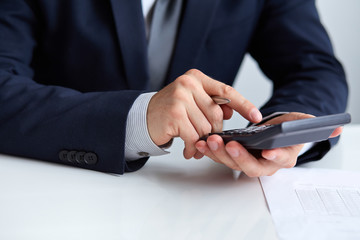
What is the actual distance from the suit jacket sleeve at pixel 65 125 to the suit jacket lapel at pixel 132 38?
0.89 feet

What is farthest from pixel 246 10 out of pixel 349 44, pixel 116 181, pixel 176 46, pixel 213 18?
pixel 349 44

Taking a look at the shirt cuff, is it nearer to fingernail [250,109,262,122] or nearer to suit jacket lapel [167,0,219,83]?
fingernail [250,109,262,122]

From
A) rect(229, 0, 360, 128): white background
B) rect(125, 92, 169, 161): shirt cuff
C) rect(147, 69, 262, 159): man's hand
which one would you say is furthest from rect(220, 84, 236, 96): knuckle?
rect(229, 0, 360, 128): white background

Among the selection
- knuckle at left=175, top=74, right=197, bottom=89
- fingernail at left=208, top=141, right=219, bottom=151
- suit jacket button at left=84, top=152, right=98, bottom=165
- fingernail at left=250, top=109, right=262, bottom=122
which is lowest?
suit jacket button at left=84, top=152, right=98, bottom=165

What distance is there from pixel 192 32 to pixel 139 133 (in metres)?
0.44

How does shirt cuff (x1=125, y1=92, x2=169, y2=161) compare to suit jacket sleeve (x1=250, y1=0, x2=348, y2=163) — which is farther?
suit jacket sleeve (x1=250, y1=0, x2=348, y2=163)

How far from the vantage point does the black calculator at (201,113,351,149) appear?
0.45m

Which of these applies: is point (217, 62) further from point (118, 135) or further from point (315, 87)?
point (118, 135)

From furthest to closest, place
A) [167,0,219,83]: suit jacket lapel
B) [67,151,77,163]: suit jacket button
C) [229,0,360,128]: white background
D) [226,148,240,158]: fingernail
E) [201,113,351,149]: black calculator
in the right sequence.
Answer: [229,0,360,128]: white background, [167,0,219,83]: suit jacket lapel, [67,151,77,163]: suit jacket button, [226,148,240,158]: fingernail, [201,113,351,149]: black calculator

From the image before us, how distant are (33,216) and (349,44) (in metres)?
2.04

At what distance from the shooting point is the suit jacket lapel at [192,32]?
97 centimetres

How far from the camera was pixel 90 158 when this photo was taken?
65 cm

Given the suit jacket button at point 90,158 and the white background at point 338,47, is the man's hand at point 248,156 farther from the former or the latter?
the white background at point 338,47

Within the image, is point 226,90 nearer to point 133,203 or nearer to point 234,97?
point 234,97
